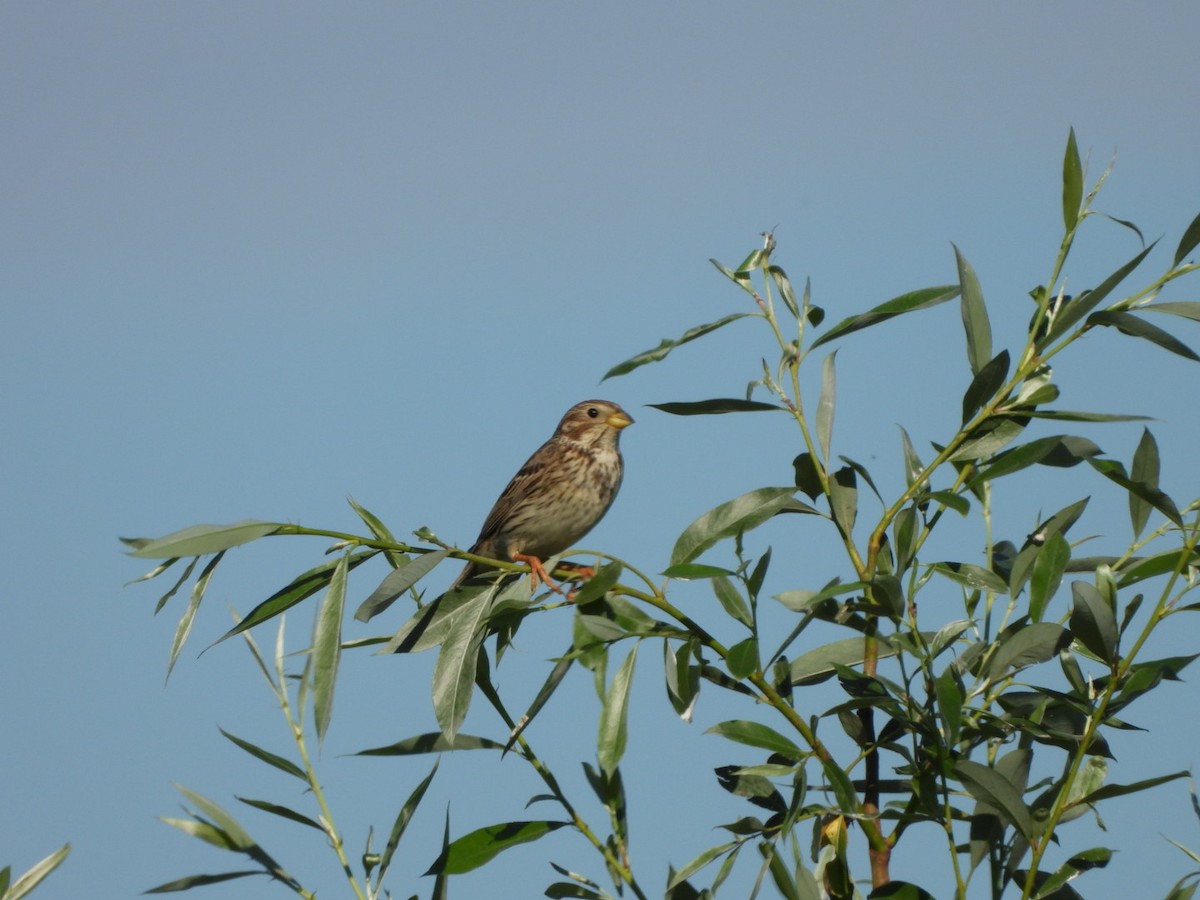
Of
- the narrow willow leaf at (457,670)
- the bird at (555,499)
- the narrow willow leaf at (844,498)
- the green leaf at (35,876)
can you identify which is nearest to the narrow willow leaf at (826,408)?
the narrow willow leaf at (844,498)

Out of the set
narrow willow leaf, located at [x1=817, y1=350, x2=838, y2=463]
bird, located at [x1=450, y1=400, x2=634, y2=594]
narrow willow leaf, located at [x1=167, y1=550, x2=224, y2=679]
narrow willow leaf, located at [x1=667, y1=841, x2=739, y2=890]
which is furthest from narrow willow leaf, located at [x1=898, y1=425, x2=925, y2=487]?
bird, located at [x1=450, y1=400, x2=634, y2=594]

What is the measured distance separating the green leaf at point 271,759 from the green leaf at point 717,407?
1248mm

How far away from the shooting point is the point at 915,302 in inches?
151

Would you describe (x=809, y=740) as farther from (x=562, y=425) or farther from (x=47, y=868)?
(x=562, y=425)

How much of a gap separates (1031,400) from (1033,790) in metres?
0.95

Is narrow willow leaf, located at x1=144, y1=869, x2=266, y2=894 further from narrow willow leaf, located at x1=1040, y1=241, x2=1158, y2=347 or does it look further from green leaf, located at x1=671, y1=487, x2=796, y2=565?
narrow willow leaf, located at x1=1040, y1=241, x2=1158, y2=347

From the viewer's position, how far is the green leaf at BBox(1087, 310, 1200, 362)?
11.7ft

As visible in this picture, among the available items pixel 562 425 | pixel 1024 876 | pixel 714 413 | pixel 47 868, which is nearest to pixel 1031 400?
pixel 714 413

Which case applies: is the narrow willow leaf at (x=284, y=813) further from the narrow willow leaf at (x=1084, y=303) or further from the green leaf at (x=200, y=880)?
the narrow willow leaf at (x=1084, y=303)

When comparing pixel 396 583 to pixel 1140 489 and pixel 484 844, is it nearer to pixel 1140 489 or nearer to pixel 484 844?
pixel 484 844

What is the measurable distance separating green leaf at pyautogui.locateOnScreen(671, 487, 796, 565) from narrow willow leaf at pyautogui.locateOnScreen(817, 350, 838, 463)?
207 millimetres

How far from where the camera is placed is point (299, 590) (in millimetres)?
3654

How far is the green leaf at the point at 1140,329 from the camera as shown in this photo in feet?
11.7

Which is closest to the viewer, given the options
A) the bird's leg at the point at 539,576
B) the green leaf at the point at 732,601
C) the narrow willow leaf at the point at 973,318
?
the green leaf at the point at 732,601
